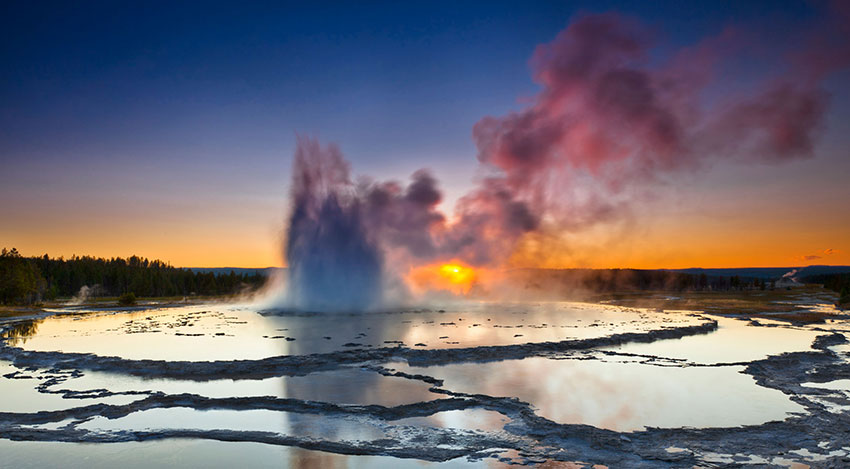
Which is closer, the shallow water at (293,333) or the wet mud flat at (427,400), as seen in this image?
the wet mud flat at (427,400)

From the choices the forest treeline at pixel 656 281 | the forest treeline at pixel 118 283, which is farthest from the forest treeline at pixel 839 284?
the forest treeline at pixel 118 283

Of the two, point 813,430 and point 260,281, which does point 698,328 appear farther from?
point 260,281

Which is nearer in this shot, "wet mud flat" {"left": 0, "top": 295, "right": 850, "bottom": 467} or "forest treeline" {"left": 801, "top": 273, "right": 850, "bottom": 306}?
"wet mud flat" {"left": 0, "top": 295, "right": 850, "bottom": 467}

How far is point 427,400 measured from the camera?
13977 millimetres

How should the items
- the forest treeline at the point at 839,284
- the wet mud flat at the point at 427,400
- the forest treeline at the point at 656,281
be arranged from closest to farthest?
the wet mud flat at the point at 427,400 → the forest treeline at the point at 839,284 → the forest treeline at the point at 656,281

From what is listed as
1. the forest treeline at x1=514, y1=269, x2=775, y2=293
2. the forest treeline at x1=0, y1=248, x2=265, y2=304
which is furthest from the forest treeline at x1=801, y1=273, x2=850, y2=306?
the forest treeline at x1=0, y1=248, x2=265, y2=304

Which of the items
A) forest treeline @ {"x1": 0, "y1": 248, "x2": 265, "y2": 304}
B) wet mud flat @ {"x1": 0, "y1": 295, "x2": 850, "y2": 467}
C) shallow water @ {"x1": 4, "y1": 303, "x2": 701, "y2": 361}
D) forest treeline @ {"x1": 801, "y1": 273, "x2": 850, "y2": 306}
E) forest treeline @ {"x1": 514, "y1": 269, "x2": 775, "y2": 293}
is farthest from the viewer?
forest treeline @ {"x1": 514, "y1": 269, "x2": 775, "y2": 293}

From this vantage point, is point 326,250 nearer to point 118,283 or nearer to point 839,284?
point 118,283

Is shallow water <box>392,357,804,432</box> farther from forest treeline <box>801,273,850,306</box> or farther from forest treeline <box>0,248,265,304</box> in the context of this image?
forest treeline <box>0,248,265,304</box>

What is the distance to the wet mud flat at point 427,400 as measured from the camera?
10.2 m

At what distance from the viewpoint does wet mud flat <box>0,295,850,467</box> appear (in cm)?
1016

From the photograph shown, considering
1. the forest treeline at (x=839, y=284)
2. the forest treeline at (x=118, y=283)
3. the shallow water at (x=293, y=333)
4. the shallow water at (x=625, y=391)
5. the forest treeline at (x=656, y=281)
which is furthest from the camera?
the forest treeline at (x=656, y=281)

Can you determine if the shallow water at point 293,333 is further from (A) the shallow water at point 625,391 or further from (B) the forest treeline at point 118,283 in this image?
(B) the forest treeline at point 118,283

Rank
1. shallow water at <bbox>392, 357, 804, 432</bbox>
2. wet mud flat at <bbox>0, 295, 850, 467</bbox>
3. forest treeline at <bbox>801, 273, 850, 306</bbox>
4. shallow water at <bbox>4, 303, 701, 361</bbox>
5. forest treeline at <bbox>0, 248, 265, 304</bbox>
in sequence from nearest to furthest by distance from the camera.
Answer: wet mud flat at <bbox>0, 295, 850, 467</bbox>, shallow water at <bbox>392, 357, 804, 432</bbox>, shallow water at <bbox>4, 303, 701, 361</bbox>, forest treeline at <bbox>801, 273, 850, 306</bbox>, forest treeline at <bbox>0, 248, 265, 304</bbox>
